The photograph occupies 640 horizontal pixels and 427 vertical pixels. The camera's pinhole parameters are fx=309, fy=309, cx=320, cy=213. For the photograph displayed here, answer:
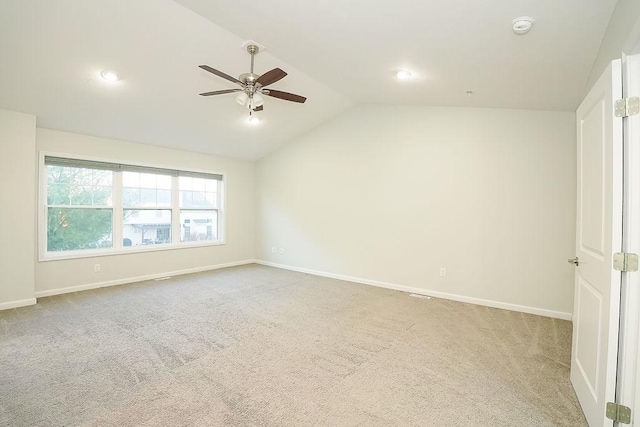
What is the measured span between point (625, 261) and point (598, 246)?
1.01 feet

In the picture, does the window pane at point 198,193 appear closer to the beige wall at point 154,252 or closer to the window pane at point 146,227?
the beige wall at point 154,252

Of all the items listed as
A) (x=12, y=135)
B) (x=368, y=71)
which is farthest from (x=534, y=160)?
(x=12, y=135)

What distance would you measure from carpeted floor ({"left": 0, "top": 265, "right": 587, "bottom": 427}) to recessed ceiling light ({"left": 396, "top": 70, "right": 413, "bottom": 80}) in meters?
2.74

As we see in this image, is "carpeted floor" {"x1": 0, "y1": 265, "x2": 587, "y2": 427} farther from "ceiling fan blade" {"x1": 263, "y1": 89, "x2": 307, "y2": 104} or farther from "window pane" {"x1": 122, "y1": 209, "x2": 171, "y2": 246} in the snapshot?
"ceiling fan blade" {"x1": 263, "y1": 89, "x2": 307, "y2": 104}

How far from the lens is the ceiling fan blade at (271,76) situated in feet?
8.47

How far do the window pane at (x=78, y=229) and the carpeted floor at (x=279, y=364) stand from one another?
2.68ft

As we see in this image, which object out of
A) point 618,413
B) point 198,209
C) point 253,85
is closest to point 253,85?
point 253,85

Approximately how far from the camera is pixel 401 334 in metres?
3.16

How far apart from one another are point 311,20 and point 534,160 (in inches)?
125

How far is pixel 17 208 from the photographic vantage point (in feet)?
12.5

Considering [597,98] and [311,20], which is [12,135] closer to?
[311,20]

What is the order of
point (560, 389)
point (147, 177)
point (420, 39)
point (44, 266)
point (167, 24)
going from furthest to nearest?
point (147, 177), point (44, 266), point (167, 24), point (420, 39), point (560, 389)

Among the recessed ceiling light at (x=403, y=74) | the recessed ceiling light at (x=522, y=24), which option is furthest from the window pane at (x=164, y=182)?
the recessed ceiling light at (x=522, y=24)

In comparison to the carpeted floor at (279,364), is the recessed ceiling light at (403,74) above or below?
above
